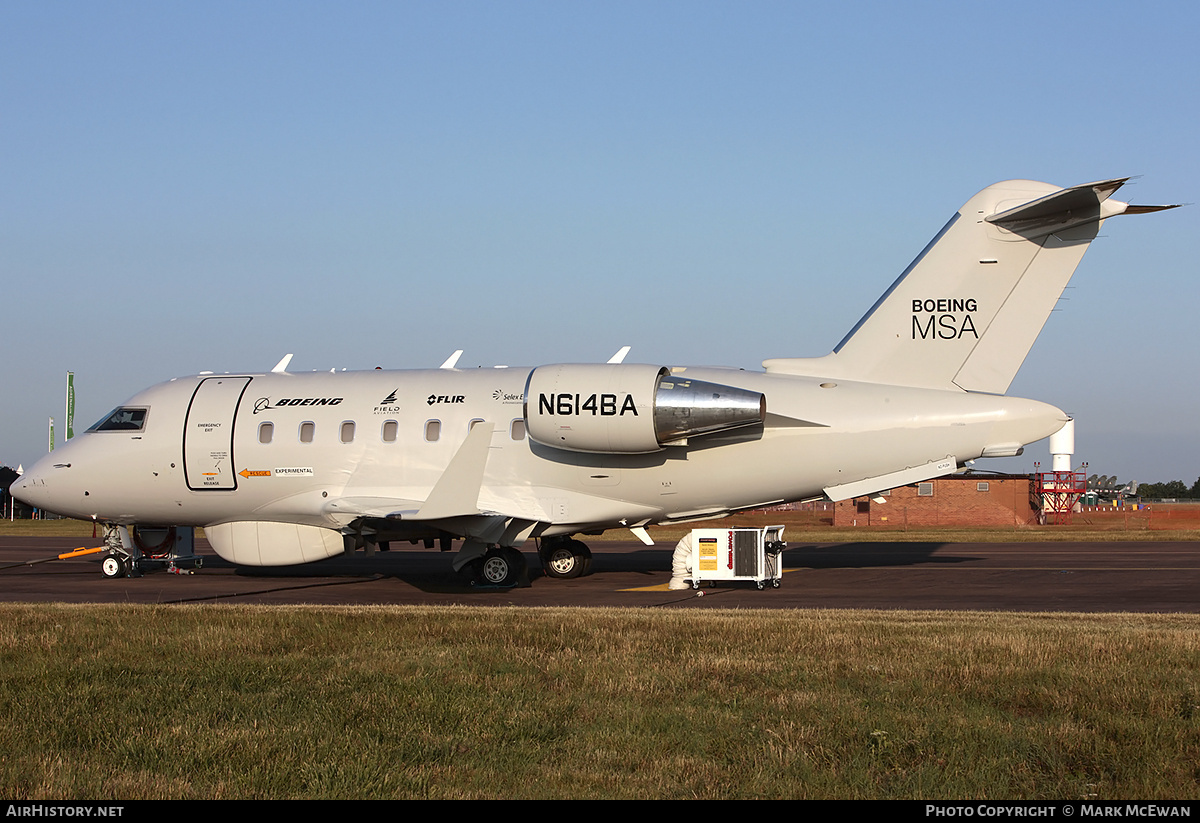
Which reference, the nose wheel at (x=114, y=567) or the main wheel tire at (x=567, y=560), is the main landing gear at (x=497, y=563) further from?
the nose wheel at (x=114, y=567)

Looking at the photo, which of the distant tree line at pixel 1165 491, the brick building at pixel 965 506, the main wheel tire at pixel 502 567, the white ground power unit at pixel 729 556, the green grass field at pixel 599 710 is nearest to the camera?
the green grass field at pixel 599 710

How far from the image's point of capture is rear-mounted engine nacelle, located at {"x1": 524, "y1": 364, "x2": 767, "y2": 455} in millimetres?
18703

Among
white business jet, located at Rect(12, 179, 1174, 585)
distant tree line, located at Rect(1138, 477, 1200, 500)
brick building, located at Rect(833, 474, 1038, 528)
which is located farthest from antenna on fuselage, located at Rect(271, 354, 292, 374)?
distant tree line, located at Rect(1138, 477, 1200, 500)

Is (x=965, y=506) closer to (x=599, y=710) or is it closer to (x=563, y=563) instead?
(x=563, y=563)

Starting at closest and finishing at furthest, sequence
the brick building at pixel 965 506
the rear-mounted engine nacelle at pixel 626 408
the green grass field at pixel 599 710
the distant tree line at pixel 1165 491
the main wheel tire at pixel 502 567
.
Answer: the green grass field at pixel 599 710 → the rear-mounted engine nacelle at pixel 626 408 → the main wheel tire at pixel 502 567 → the brick building at pixel 965 506 → the distant tree line at pixel 1165 491

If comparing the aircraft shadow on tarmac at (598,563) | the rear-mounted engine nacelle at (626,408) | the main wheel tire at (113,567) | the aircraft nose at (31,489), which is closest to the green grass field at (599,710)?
the rear-mounted engine nacelle at (626,408)

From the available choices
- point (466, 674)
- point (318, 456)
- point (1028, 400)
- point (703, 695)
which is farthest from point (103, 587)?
point (1028, 400)

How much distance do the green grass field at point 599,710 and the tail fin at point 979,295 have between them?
7.59 m

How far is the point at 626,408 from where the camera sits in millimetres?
18875

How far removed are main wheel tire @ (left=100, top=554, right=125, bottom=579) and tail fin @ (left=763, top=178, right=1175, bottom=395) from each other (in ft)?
52.1

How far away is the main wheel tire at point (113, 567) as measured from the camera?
23.2 metres

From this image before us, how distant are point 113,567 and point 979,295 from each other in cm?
1851

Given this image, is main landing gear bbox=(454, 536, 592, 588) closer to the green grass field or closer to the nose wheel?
the green grass field

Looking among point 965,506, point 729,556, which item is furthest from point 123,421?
point 965,506
